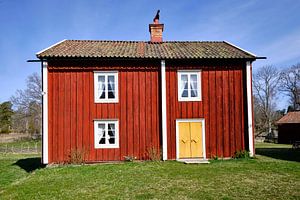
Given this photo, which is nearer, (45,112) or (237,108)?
(45,112)

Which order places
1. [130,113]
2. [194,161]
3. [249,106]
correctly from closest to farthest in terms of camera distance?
1. [194,161]
2. [130,113]
3. [249,106]

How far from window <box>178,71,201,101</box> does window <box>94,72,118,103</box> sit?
11.6 feet

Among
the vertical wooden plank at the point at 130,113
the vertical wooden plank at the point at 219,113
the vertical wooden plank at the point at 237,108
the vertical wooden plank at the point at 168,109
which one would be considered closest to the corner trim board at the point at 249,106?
the vertical wooden plank at the point at 237,108

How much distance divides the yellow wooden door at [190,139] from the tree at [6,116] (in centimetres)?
5742

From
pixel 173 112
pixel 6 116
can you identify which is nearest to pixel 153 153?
pixel 173 112

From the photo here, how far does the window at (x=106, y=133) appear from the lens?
16.6m

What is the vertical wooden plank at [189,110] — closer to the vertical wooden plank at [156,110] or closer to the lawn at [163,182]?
the vertical wooden plank at [156,110]

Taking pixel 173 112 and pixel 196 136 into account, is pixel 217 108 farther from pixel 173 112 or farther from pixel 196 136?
pixel 173 112

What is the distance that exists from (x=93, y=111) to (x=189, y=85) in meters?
5.39

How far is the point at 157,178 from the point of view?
11.8 m

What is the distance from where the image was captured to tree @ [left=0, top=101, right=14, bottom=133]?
217 feet

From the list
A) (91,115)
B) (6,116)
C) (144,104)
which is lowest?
(6,116)

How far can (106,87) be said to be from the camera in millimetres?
16922

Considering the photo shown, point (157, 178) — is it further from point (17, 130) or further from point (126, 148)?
point (17, 130)
